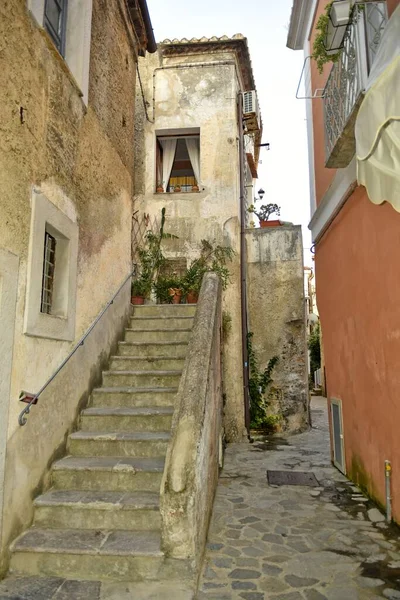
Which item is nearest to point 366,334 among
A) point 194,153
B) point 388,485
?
point 388,485

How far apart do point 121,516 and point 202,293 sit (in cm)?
313

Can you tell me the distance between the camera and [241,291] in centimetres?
942

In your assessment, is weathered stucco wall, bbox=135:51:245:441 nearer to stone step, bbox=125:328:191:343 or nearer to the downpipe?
the downpipe

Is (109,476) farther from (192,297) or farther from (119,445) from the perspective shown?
(192,297)

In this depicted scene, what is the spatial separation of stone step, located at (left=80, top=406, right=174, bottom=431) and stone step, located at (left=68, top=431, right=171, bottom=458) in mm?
216

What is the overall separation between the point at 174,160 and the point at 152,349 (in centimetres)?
670

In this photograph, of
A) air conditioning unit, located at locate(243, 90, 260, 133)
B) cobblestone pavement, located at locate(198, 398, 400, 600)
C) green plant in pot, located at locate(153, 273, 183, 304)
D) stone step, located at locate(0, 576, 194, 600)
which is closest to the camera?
stone step, located at locate(0, 576, 194, 600)

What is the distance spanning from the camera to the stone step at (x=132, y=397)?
482 centimetres

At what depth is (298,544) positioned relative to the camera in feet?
12.3

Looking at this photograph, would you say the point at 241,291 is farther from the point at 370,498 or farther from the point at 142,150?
the point at 370,498

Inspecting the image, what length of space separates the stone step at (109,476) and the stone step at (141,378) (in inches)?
52.9

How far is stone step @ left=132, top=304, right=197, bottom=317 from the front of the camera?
6898 mm

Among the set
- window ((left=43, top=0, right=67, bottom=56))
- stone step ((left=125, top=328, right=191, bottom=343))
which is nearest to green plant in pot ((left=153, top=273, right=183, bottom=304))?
stone step ((left=125, top=328, right=191, bottom=343))

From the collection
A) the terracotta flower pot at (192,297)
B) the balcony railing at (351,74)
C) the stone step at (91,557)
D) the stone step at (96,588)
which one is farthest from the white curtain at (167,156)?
the stone step at (96,588)
